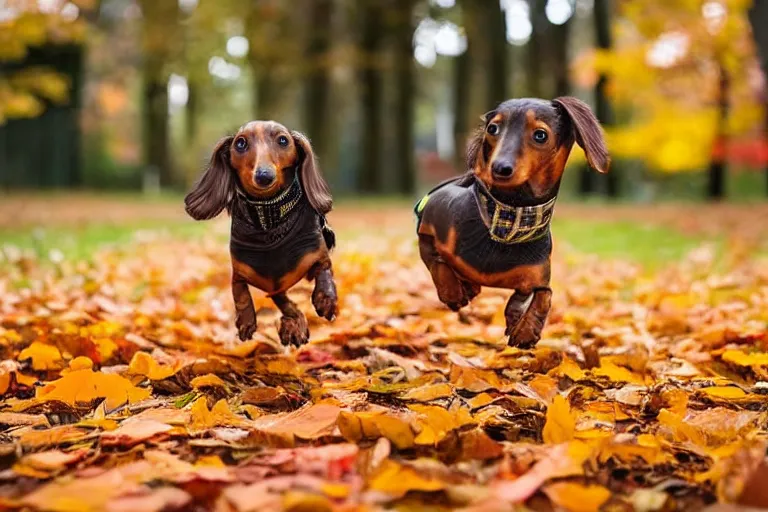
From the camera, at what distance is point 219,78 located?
123 ft

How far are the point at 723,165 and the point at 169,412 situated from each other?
74.0 feet

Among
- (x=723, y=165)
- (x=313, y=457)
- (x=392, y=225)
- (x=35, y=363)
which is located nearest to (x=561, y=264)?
(x=392, y=225)

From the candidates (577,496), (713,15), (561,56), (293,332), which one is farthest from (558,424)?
(561,56)

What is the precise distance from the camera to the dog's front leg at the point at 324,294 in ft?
10.6

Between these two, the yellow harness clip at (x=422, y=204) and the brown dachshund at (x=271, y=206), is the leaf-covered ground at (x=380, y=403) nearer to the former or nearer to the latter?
the brown dachshund at (x=271, y=206)

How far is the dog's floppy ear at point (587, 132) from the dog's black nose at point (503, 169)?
0.32 metres

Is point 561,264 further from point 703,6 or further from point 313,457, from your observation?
point 703,6

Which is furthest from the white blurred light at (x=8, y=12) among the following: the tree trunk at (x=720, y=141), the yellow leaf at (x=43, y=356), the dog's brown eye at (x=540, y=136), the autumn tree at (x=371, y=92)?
the tree trunk at (x=720, y=141)

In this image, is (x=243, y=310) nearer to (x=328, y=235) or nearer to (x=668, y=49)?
(x=328, y=235)

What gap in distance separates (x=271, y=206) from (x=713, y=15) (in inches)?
712

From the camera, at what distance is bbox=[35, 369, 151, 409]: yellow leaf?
2.94 meters

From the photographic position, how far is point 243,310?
334 cm

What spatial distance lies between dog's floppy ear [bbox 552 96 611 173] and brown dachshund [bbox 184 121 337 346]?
37.6 inches

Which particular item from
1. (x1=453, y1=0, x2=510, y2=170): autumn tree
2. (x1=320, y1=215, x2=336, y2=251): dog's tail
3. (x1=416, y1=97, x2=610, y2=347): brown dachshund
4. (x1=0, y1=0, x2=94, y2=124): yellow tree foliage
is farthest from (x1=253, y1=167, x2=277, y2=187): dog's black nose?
(x1=453, y1=0, x2=510, y2=170): autumn tree
